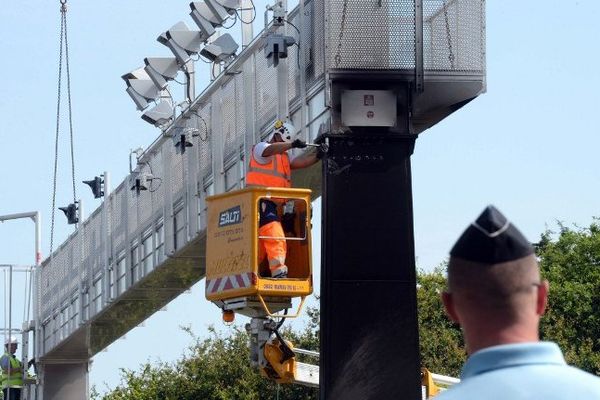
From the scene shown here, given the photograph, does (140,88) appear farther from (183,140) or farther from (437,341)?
(437,341)

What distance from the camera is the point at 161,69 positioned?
922 inches

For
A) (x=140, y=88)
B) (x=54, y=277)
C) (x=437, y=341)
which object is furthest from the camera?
(x=437, y=341)

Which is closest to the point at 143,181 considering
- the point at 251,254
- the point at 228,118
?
the point at 228,118

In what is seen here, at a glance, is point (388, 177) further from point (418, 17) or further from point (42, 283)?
point (42, 283)

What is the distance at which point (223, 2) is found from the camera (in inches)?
824

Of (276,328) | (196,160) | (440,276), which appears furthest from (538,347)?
(440,276)

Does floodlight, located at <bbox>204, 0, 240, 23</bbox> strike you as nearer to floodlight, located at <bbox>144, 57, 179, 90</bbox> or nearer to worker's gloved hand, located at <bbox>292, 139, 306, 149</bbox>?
floodlight, located at <bbox>144, 57, 179, 90</bbox>

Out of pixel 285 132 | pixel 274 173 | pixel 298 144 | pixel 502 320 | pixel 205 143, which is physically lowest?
pixel 502 320

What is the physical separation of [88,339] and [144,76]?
906 cm

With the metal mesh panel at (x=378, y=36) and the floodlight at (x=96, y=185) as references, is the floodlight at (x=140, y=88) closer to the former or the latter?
the floodlight at (x=96, y=185)

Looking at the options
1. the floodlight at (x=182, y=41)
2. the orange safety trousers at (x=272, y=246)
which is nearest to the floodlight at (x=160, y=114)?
the floodlight at (x=182, y=41)

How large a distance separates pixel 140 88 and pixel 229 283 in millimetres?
10569

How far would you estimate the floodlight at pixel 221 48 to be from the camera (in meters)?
19.8

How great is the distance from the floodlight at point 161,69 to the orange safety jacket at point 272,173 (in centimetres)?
911
